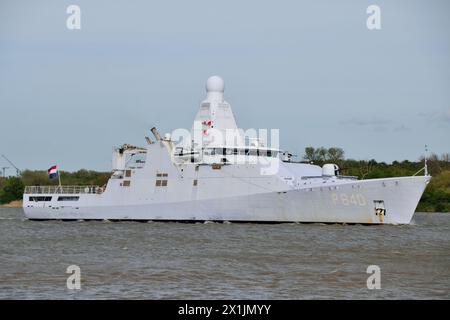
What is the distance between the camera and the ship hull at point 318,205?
135 ft

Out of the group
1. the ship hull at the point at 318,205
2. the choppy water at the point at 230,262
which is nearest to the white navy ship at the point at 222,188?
the ship hull at the point at 318,205

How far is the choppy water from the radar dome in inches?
580

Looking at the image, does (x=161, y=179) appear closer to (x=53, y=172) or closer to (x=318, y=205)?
(x=53, y=172)

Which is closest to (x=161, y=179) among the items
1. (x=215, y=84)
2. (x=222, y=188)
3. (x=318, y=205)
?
(x=222, y=188)

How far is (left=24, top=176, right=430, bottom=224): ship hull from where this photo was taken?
135ft

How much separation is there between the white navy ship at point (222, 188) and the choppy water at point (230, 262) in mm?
1744

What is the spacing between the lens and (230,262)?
85.5 ft

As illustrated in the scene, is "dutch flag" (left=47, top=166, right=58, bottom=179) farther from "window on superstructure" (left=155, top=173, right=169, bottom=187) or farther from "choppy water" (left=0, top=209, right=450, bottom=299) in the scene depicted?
"choppy water" (left=0, top=209, right=450, bottom=299)

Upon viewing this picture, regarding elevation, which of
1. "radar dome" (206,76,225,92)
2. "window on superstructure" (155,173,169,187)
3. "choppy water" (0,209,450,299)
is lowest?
"choppy water" (0,209,450,299)

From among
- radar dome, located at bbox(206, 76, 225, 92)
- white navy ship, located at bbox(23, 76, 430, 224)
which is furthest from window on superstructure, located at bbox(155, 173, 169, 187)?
radar dome, located at bbox(206, 76, 225, 92)

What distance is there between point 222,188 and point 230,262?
20483 millimetres
